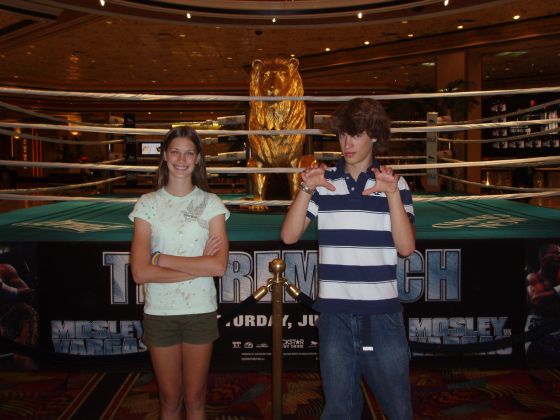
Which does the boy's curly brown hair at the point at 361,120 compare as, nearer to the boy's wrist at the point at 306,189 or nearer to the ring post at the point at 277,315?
the boy's wrist at the point at 306,189

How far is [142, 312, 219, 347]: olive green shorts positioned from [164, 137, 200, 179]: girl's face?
0.50m

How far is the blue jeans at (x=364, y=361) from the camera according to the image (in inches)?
70.4

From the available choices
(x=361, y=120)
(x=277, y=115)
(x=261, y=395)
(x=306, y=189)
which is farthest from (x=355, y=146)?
(x=277, y=115)

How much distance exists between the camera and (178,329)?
208 cm

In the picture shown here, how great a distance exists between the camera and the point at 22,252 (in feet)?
10.9

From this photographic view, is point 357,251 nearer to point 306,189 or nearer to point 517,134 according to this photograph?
point 306,189

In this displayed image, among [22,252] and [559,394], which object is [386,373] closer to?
[559,394]

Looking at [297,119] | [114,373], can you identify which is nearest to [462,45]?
[297,119]

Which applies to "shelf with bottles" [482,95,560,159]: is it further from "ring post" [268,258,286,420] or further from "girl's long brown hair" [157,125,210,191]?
"girl's long brown hair" [157,125,210,191]

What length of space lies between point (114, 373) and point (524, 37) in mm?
10839

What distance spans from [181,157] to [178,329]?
23.5 inches

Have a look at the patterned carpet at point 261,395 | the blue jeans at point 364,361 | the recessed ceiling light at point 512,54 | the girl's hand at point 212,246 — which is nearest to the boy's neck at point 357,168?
the blue jeans at point 364,361

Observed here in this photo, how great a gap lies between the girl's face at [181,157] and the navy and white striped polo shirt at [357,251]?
1.80ft

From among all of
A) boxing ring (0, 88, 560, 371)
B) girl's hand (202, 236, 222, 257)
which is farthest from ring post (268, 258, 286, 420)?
boxing ring (0, 88, 560, 371)
